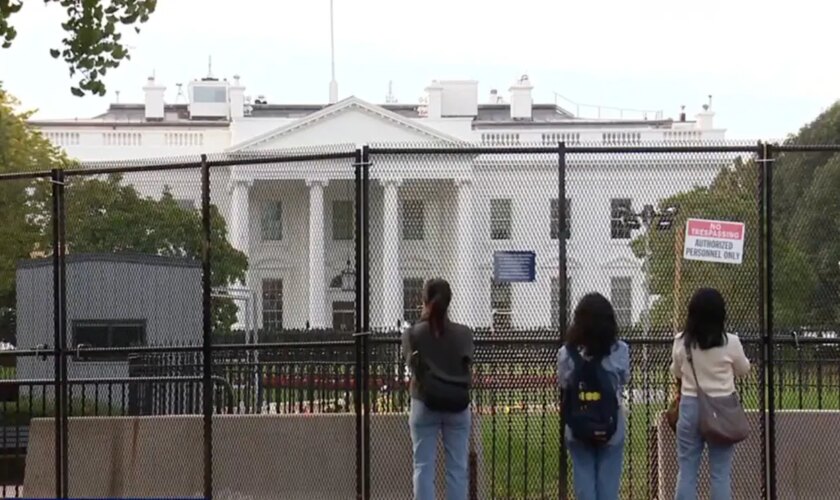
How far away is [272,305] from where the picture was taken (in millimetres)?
13336

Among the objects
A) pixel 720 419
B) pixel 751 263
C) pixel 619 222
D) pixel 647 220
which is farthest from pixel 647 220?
pixel 720 419

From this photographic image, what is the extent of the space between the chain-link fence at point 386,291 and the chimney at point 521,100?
92472 mm

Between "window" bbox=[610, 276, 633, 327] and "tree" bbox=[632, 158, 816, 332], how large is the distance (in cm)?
20

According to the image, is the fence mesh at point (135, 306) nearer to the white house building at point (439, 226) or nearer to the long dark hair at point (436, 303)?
the white house building at point (439, 226)

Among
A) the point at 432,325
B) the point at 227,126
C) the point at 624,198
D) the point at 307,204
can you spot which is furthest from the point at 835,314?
the point at 227,126

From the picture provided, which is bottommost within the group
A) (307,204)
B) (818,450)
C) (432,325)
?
(818,450)

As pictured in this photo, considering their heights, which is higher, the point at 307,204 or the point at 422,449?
the point at 307,204

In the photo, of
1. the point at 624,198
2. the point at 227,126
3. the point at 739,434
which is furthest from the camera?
the point at 227,126

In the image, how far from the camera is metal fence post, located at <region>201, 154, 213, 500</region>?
1298 centimetres

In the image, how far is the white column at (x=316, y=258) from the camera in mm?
13078

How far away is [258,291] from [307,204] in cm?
95

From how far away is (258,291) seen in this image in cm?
1320

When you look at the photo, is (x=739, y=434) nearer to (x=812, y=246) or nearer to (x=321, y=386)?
(x=812, y=246)

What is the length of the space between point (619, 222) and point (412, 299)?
5.84 ft
